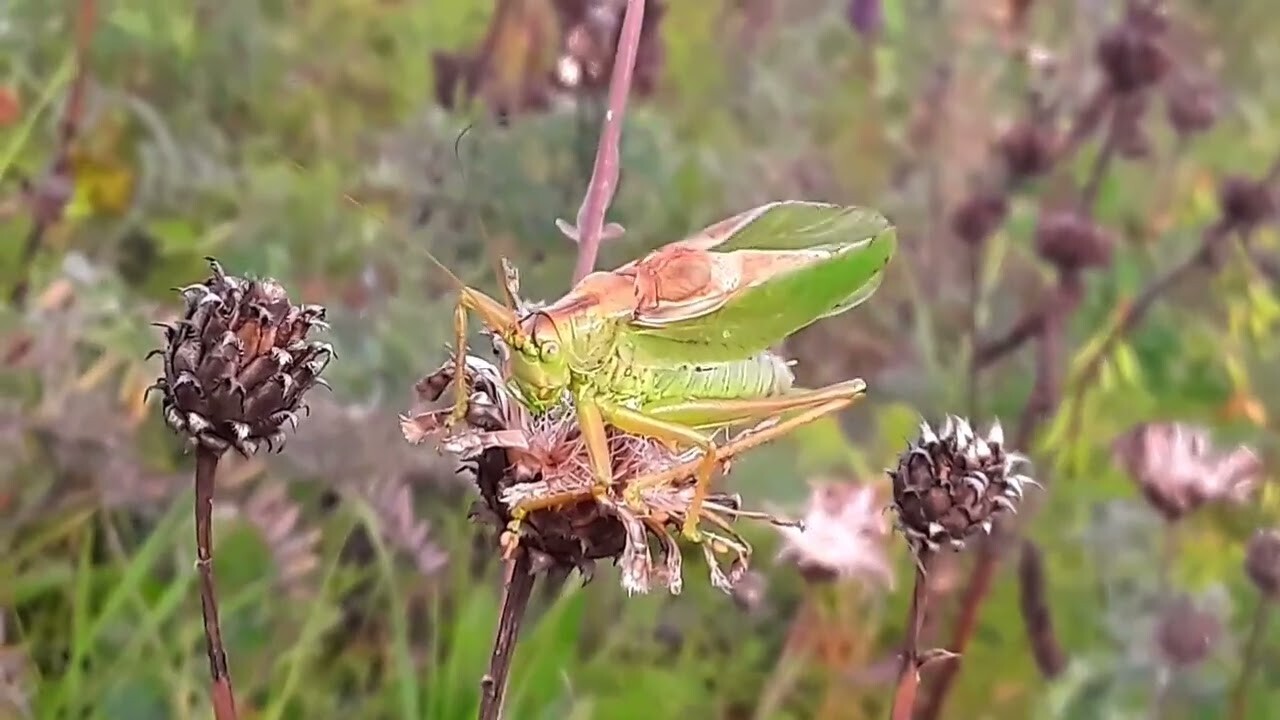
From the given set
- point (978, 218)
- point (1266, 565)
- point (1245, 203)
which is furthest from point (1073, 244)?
point (1266, 565)

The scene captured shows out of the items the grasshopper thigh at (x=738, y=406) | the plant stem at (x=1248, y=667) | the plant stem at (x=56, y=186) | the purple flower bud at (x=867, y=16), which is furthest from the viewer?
the purple flower bud at (x=867, y=16)

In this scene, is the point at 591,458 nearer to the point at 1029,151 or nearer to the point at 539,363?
the point at 539,363

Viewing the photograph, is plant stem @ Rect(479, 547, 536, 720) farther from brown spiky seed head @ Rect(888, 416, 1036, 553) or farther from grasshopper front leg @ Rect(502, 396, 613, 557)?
brown spiky seed head @ Rect(888, 416, 1036, 553)

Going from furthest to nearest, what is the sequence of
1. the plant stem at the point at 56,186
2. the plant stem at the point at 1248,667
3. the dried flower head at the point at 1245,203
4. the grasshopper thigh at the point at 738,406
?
the dried flower head at the point at 1245,203
the plant stem at the point at 56,186
the plant stem at the point at 1248,667
the grasshopper thigh at the point at 738,406

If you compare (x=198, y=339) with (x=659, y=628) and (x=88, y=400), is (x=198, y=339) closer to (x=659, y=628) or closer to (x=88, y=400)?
(x=88, y=400)

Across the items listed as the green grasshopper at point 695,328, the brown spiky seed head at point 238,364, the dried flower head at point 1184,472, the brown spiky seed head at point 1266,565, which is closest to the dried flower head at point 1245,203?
the dried flower head at point 1184,472

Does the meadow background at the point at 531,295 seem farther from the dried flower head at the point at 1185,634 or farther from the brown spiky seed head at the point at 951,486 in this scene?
the brown spiky seed head at the point at 951,486
